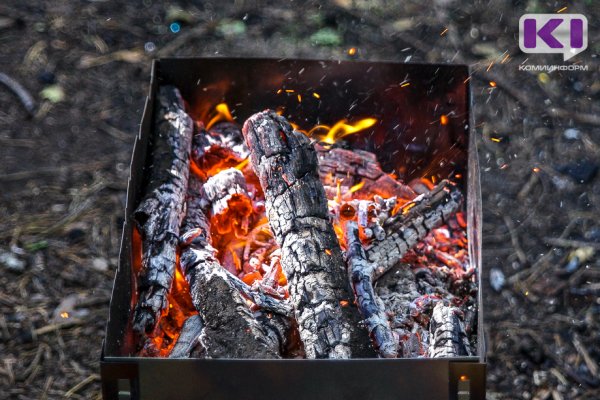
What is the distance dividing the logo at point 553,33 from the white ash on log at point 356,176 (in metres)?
1.78

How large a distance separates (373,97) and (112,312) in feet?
4.37

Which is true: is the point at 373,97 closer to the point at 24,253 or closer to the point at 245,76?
the point at 245,76

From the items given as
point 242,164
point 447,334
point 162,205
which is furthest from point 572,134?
point 162,205

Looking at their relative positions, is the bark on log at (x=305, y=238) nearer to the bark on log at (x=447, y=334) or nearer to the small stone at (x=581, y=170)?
the bark on log at (x=447, y=334)

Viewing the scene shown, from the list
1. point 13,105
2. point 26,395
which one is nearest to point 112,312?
point 26,395

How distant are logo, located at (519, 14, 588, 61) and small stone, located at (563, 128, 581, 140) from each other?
0.58m

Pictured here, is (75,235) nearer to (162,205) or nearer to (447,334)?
(162,205)

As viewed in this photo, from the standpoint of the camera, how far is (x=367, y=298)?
7.72 feet

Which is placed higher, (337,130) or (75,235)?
(337,130)

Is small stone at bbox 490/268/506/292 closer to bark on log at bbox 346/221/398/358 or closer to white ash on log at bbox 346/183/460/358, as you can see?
white ash on log at bbox 346/183/460/358

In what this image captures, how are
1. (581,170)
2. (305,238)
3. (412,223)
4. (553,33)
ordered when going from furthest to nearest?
(553,33) < (581,170) < (412,223) < (305,238)

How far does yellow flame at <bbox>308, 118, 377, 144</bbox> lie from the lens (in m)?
2.98

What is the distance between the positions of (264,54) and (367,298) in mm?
2213

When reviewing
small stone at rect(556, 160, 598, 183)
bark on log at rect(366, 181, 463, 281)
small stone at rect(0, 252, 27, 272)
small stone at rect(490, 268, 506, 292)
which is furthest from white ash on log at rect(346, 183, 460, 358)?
small stone at rect(0, 252, 27, 272)
